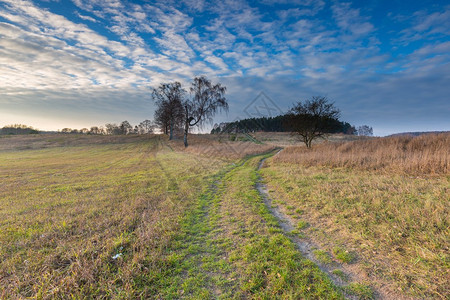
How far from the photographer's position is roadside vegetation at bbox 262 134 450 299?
10.9 feet

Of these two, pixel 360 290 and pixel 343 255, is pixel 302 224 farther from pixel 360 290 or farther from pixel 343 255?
pixel 360 290

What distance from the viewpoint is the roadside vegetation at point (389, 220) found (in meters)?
3.32

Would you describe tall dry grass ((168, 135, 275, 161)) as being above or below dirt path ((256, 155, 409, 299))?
above

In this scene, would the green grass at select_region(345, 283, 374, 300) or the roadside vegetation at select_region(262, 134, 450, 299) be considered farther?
the roadside vegetation at select_region(262, 134, 450, 299)

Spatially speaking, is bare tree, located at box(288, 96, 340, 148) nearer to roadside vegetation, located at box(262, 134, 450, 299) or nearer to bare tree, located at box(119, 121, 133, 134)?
roadside vegetation, located at box(262, 134, 450, 299)

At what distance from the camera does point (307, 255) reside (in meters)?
4.10

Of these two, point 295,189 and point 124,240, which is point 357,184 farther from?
point 124,240

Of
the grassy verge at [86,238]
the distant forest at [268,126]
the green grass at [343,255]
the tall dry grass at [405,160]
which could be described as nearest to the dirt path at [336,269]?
the green grass at [343,255]

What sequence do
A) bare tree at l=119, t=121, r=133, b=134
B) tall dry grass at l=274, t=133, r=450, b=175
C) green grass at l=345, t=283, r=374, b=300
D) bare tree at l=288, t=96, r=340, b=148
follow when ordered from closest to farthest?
green grass at l=345, t=283, r=374, b=300 < tall dry grass at l=274, t=133, r=450, b=175 < bare tree at l=288, t=96, r=340, b=148 < bare tree at l=119, t=121, r=133, b=134

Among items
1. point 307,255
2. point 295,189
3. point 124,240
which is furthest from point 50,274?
point 295,189

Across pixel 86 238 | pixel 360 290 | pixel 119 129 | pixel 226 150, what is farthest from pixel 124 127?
pixel 360 290

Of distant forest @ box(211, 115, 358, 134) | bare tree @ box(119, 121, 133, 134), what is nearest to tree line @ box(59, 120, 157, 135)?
bare tree @ box(119, 121, 133, 134)

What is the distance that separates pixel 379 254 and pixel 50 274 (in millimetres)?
6711

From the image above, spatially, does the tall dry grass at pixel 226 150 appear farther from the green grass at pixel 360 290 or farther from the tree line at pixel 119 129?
the tree line at pixel 119 129
